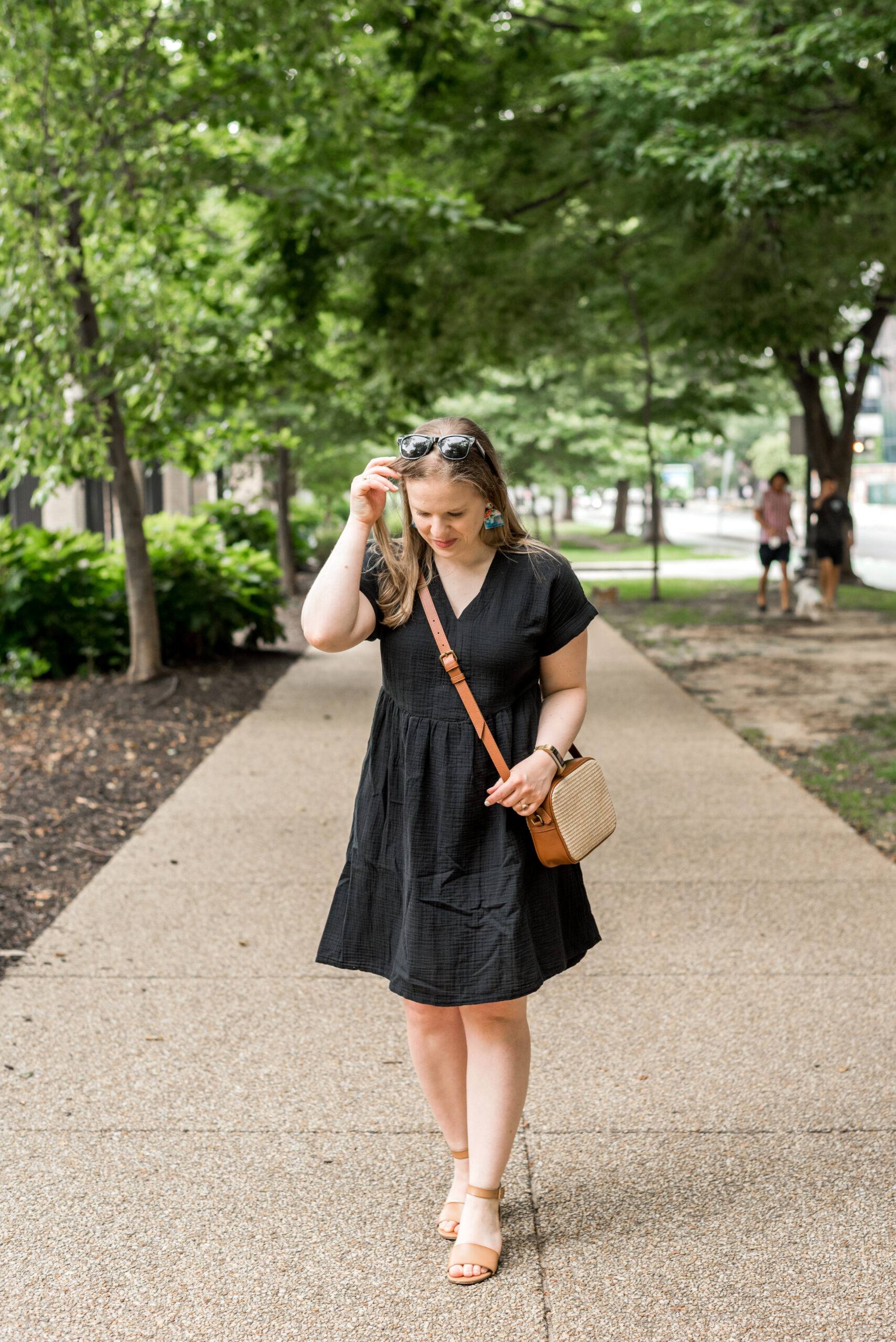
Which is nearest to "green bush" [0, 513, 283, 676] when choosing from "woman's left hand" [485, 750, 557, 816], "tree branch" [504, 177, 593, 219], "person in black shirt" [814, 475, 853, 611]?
"tree branch" [504, 177, 593, 219]

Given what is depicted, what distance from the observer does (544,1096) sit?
3.77m

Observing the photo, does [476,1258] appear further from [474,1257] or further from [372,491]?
[372,491]

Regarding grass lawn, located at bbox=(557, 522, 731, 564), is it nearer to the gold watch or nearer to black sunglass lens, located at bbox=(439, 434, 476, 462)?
the gold watch

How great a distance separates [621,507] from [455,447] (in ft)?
143

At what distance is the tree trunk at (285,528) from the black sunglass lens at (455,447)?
16.3 meters

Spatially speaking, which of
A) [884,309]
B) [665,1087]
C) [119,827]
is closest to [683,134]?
[119,827]

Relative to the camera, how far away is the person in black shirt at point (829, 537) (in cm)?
1733

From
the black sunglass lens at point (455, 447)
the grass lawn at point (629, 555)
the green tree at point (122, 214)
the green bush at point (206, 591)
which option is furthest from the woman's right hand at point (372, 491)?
the grass lawn at point (629, 555)

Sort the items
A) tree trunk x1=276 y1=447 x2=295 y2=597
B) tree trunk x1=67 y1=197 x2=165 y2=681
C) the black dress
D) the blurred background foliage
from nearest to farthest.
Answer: the black dress
the blurred background foliage
tree trunk x1=67 y1=197 x2=165 y2=681
tree trunk x1=276 y1=447 x2=295 y2=597

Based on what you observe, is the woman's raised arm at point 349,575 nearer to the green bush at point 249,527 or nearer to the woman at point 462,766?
the woman at point 462,766

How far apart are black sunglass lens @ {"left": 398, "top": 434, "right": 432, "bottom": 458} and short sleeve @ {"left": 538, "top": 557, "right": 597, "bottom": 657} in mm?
399

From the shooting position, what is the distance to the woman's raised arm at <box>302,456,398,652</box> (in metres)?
2.73

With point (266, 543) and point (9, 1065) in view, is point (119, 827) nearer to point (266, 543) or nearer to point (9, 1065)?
point (9, 1065)

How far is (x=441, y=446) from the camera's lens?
107 inches
